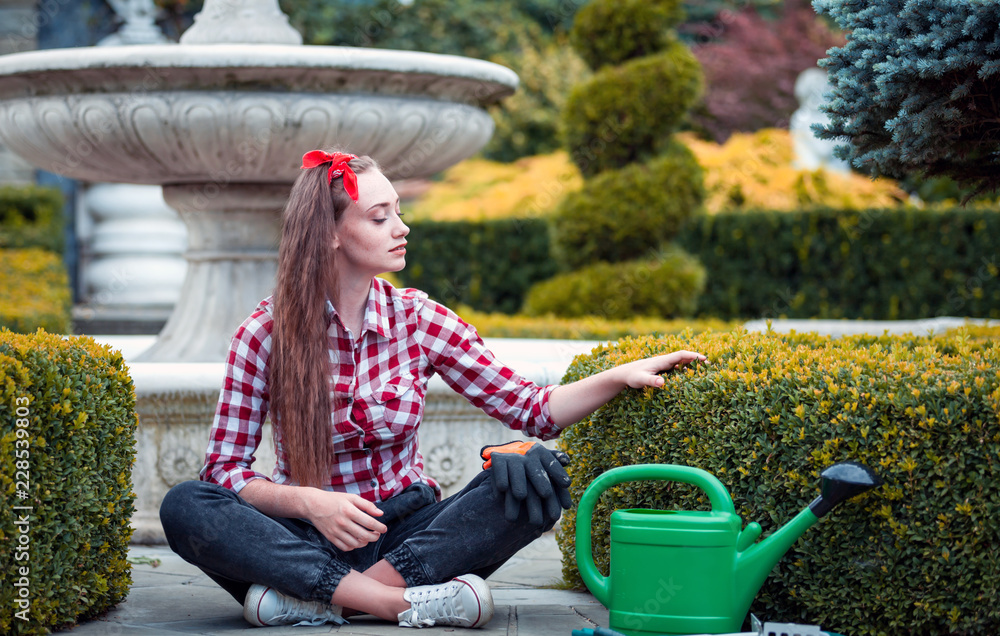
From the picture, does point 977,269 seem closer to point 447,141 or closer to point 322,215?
point 447,141

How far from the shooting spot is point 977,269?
902cm

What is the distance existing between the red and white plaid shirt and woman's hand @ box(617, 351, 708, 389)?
25 cm

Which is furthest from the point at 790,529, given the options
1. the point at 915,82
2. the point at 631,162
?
the point at 631,162

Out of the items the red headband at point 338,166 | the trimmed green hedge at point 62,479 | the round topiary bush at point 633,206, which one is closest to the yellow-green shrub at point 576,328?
the round topiary bush at point 633,206

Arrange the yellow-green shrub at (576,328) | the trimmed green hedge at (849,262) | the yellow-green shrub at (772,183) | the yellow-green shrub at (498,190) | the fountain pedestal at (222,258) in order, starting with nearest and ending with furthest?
the fountain pedestal at (222,258), the yellow-green shrub at (576,328), the trimmed green hedge at (849,262), the yellow-green shrub at (772,183), the yellow-green shrub at (498,190)

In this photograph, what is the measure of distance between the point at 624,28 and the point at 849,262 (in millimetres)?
3426

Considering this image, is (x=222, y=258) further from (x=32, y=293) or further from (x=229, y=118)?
(x=32, y=293)

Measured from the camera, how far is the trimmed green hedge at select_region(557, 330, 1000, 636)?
2230 mm

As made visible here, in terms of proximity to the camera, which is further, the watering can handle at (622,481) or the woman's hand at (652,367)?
the woman's hand at (652,367)

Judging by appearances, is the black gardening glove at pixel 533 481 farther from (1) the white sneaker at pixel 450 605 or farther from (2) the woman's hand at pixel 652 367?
(2) the woman's hand at pixel 652 367

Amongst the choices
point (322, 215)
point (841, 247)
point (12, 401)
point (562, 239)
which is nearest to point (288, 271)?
point (322, 215)

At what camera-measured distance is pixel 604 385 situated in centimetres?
270

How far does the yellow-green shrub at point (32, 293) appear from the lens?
19.5ft

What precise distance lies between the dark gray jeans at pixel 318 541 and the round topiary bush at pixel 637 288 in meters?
5.19
